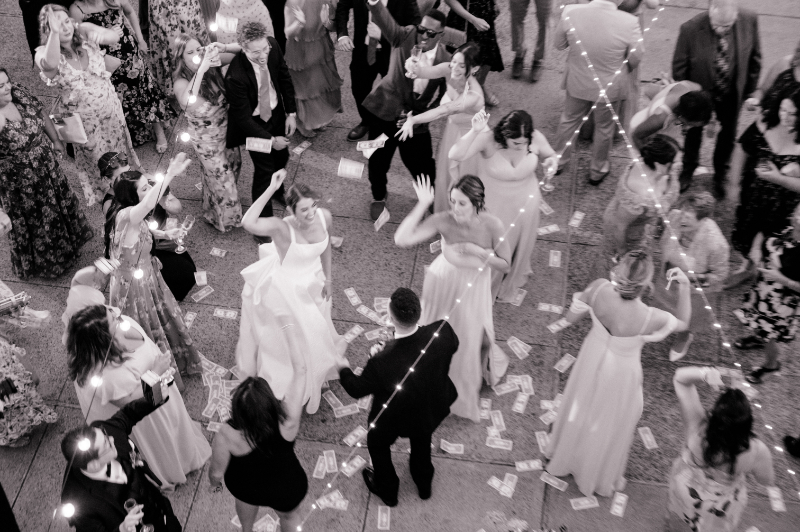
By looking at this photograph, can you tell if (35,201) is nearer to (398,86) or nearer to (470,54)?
(398,86)

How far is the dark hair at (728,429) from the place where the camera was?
11.7ft

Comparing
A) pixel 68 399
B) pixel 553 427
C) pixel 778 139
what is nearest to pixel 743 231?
pixel 778 139

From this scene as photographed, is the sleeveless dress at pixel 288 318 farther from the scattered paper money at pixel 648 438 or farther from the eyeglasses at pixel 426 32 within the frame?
the scattered paper money at pixel 648 438

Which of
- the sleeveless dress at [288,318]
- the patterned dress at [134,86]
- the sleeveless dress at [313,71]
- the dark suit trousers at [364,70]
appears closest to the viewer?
the sleeveless dress at [288,318]

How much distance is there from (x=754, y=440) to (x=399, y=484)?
200cm

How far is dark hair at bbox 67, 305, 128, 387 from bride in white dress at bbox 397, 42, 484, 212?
253cm

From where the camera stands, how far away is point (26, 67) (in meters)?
7.79

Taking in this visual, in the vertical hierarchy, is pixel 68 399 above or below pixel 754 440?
below

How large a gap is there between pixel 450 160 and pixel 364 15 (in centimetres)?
161

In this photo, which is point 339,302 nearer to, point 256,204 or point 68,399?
point 256,204

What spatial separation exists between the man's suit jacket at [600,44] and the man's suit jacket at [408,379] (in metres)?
2.89

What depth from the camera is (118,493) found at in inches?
139

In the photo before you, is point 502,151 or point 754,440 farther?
point 502,151

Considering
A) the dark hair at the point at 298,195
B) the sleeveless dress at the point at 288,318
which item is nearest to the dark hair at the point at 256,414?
the sleeveless dress at the point at 288,318
